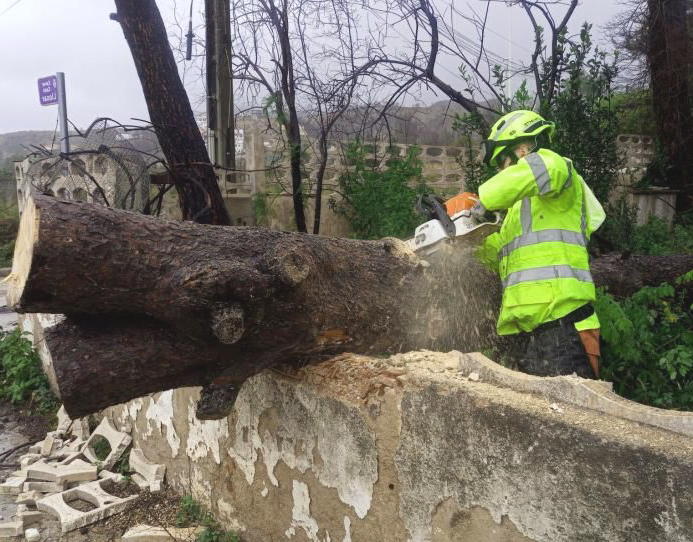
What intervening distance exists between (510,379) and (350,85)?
5673mm

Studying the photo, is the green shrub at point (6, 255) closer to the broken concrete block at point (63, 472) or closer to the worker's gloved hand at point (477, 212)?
the broken concrete block at point (63, 472)

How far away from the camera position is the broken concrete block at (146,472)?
371 cm

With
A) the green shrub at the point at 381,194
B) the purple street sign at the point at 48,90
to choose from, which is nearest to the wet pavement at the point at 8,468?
the purple street sign at the point at 48,90

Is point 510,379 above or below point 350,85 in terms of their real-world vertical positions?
below

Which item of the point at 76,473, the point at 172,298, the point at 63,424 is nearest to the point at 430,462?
the point at 172,298

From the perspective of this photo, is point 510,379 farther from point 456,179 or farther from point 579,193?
point 456,179

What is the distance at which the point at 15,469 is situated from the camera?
14.0 ft

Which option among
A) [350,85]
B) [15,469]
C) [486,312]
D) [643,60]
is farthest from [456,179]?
[15,469]

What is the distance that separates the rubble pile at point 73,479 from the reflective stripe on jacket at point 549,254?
246cm

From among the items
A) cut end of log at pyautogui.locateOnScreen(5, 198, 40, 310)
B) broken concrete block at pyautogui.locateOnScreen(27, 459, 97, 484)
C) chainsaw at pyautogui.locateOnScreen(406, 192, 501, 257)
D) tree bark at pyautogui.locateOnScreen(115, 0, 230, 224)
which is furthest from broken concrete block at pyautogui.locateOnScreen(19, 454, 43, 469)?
chainsaw at pyautogui.locateOnScreen(406, 192, 501, 257)

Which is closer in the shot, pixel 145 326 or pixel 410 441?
pixel 410 441

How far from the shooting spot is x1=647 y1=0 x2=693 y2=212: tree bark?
26.6 ft

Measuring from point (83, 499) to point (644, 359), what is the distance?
3.34m

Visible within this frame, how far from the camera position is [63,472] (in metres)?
3.85
